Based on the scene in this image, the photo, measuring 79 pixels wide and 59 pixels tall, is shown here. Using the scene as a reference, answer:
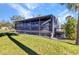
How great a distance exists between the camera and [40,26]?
8.20 ft

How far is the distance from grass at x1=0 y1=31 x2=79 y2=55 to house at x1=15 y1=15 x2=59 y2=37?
7 centimetres

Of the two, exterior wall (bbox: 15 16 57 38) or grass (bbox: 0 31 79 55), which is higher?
exterior wall (bbox: 15 16 57 38)

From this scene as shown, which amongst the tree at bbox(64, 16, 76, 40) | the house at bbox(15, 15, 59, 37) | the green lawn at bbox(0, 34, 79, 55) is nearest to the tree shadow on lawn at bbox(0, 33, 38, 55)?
the green lawn at bbox(0, 34, 79, 55)

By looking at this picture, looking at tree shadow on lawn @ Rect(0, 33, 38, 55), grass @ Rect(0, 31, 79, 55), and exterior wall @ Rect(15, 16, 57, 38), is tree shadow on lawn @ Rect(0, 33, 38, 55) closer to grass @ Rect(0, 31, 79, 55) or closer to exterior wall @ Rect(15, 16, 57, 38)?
grass @ Rect(0, 31, 79, 55)

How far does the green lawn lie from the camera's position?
2430mm

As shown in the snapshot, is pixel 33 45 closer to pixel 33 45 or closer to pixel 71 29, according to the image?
pixel 33 45

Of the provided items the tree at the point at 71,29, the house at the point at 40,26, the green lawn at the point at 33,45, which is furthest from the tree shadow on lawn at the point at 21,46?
the tree at the point at 71,29

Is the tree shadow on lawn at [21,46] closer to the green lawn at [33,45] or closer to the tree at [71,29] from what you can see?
the green lawn at [33,45]

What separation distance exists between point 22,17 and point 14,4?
0.62 feet

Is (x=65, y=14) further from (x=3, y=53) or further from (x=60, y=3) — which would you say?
(x=3, y=53)

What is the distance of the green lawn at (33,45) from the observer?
243 centimetres

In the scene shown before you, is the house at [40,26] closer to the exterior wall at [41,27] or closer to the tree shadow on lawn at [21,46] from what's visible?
the exterior wall at [41,27]

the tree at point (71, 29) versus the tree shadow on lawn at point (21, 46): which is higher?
the tree at point (71, 29)
